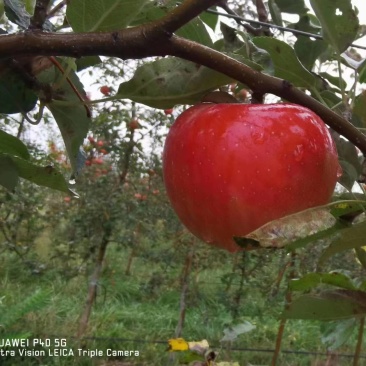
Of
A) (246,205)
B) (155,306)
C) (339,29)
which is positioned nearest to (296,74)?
(339,29)

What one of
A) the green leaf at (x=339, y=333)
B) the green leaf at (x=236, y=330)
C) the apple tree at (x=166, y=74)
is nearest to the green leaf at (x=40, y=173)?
the apple tree at (x=166, y=74)

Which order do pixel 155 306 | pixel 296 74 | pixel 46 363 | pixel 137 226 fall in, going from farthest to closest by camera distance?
Answer: pixel 155 306 < pixel 137 226 < pixel 46 363 < pixel 296 74

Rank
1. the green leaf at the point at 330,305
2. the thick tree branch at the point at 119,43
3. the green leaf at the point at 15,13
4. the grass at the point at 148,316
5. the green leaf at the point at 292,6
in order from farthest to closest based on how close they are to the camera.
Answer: the grass at the point at 148,316 → the green leaf at the point at 292,6 → the green leaf at the point at 330,305 → the green leaf at the point at 15,13 → the thick tree branch at the point at 119,43

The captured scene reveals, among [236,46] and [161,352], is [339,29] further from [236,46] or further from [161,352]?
[161,352]

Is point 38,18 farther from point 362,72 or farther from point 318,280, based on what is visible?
point 318,280

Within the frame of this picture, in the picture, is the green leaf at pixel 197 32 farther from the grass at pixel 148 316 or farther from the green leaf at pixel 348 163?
the grass at pixel 148 316

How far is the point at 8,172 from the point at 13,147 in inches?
1.0

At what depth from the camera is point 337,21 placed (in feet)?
1.66

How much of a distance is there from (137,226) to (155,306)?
0.84m

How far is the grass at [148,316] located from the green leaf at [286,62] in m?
2.10

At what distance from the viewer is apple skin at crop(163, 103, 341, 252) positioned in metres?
0.39

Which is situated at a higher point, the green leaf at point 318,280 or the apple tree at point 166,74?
the apple tree at point 166,74

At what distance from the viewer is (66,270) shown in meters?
3.23

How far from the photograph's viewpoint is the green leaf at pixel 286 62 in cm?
48
